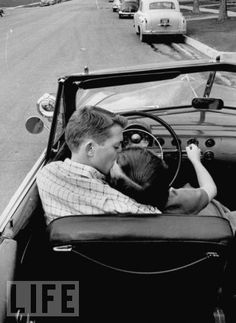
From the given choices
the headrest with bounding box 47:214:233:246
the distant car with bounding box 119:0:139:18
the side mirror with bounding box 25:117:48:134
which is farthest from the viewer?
the distant car with bounding box 119:0:139:18

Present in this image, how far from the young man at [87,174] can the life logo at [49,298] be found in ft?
1.01

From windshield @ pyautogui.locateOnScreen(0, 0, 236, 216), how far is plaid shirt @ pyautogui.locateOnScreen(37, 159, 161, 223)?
926 millimetres

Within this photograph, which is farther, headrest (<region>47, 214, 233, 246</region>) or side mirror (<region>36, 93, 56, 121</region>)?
side mirror (<region>36, 93, 56, 121</region>)

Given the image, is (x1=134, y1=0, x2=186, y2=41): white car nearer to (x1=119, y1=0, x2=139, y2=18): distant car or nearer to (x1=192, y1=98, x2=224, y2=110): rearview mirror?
(x1=119, y1=0, x2=139, y2=18): distant car

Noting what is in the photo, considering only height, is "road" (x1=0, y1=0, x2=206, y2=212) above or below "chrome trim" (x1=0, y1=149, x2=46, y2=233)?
below

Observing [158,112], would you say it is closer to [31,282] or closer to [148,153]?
[148,153]

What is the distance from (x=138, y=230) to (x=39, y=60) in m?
14.6

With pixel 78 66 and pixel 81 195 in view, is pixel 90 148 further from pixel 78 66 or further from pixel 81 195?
pixel 78 66

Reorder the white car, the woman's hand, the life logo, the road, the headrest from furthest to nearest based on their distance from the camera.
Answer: the white car < the road < the woman's hand < the life logo < the headrest

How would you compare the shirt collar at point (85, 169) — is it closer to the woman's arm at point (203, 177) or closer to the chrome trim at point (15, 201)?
the chrome trim at point (15, 201)

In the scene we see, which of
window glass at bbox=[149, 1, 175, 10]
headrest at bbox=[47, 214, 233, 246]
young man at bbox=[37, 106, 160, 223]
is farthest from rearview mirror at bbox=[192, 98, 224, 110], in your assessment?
window glass at bbox=[149, 1, 175, 10]

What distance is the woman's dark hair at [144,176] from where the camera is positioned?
2180mm

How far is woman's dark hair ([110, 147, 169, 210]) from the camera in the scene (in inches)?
85.8

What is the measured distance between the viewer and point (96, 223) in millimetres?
1973
